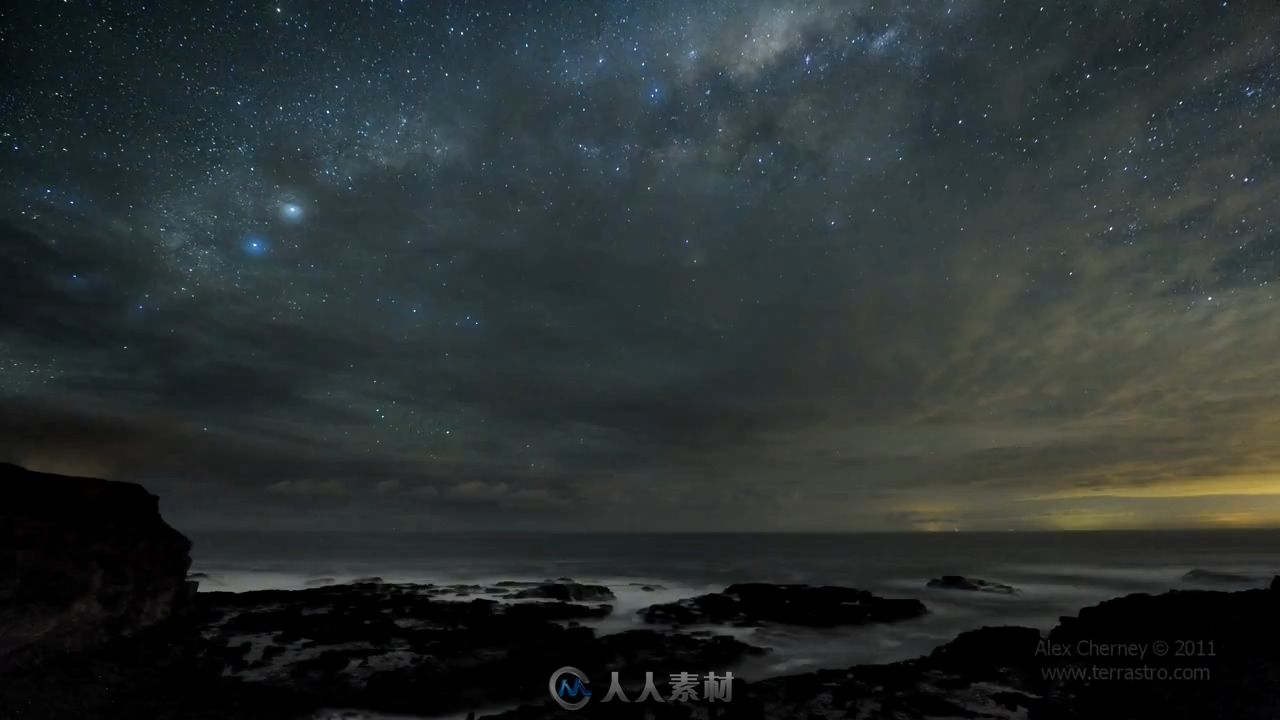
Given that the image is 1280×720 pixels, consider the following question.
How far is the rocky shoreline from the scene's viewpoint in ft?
54.8

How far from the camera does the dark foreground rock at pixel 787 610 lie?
37344mm

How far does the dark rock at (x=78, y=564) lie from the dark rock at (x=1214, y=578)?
96.7m

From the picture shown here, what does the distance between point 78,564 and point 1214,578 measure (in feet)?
343

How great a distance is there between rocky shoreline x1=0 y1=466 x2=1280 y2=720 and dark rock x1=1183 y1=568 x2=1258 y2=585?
62.4 meters

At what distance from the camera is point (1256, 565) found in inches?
3438

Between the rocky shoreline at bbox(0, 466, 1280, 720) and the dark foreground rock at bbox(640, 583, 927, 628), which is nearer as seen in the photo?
the rocky shoreline at bbox(0, 466, 1280, 720)

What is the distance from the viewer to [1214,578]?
68812 millimetres

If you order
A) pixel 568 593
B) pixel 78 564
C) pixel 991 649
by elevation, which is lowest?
pixel 568 593

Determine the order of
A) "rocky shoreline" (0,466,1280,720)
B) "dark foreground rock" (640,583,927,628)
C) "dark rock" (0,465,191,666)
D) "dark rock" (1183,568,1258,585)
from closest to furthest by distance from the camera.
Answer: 1. "rocky shoreline" (0,466,1280,720)
2. "dark rock" (0,465,191,666)
3. "dark foreground rock" (640,583,927,628)
4. "dark rock" (1183,568,1258,585)

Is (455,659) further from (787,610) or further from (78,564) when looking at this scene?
(787,610)

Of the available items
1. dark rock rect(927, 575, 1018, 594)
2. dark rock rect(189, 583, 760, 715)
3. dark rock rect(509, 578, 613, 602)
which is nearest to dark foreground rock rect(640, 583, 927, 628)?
dark rock rect(189, 583, 760, 715)

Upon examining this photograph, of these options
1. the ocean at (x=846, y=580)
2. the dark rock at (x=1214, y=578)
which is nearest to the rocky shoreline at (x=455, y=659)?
the ocean at (x=846, y=580)

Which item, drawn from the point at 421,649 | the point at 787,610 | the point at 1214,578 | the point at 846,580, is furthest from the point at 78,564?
the point at 1214,578

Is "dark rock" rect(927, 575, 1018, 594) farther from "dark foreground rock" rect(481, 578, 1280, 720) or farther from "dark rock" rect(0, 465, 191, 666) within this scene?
"dark rock" rect(0, 465, 191, 666)
